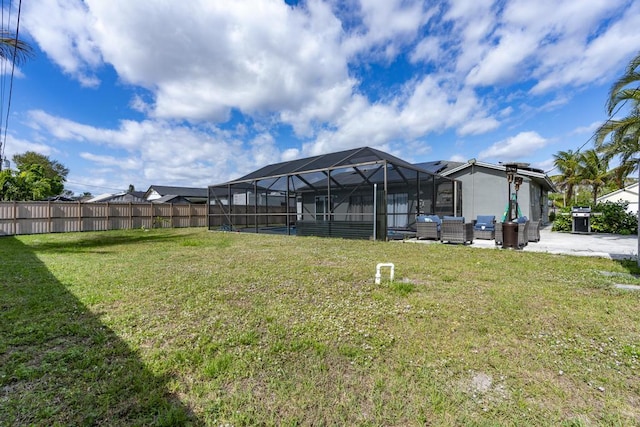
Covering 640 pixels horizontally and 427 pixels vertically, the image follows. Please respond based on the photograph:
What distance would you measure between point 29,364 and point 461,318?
3566mm

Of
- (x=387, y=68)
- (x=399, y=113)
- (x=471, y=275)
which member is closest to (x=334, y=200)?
(x=399, y=113)

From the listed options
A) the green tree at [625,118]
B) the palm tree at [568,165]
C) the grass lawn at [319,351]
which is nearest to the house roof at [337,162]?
the green tree at [625,118]

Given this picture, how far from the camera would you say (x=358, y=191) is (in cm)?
1534

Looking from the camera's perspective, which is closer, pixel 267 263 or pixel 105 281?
pixel 105 281

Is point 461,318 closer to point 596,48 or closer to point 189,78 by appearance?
point 596,48

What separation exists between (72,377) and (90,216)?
1678cm

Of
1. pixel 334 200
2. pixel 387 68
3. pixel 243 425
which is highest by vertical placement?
Result: pixel 387 68

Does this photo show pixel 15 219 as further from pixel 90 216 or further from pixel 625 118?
pixel 625 118

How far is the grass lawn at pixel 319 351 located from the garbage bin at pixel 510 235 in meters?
3.20

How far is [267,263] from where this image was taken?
583 cm

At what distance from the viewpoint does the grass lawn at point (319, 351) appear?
5.27 ft

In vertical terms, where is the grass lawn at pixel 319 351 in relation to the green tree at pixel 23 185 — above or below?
below

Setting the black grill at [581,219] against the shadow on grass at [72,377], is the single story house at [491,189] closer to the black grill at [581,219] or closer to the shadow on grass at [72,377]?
the black grill at [581,219]

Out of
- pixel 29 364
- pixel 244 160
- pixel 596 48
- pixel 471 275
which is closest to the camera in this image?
pixel 29 364
